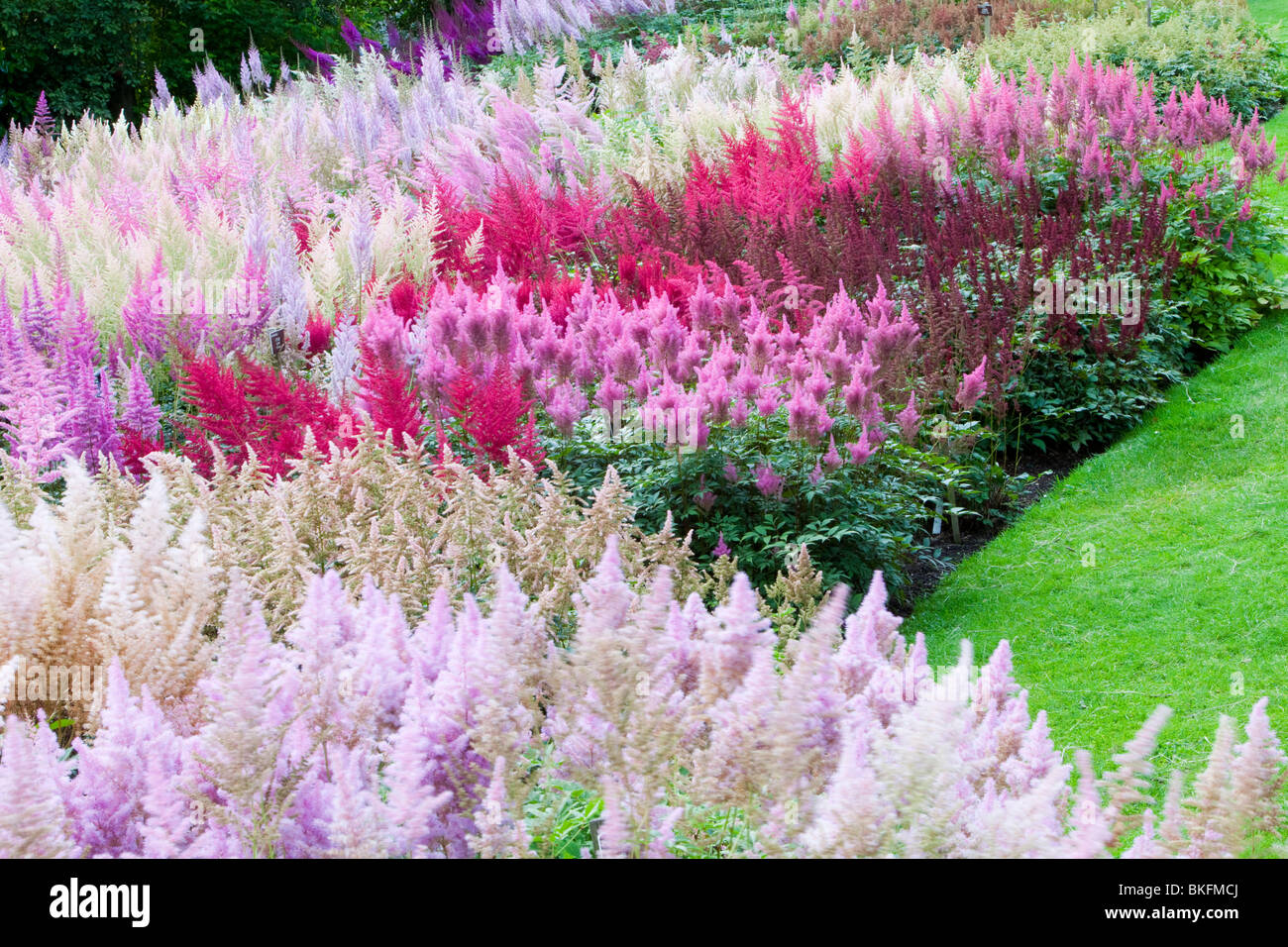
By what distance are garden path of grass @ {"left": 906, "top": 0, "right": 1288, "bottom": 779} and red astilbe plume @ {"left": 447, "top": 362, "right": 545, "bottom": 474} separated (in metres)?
1.66

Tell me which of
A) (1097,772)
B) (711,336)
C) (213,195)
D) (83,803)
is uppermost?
(213,195)

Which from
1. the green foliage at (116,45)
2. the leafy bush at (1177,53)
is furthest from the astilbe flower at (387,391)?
the green foliage at (116,45)

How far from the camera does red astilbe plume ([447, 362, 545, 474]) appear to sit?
421 cm

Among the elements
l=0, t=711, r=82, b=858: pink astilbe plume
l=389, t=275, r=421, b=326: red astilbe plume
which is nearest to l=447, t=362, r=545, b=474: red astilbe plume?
l=389, t=275, r=421, b=326: red astilbe plume

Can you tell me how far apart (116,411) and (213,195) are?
455 cm

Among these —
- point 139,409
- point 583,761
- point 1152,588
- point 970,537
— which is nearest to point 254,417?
point 139,409

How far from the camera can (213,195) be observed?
911 cm

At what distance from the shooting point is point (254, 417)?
14.8ft

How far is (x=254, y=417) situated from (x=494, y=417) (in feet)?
3.16

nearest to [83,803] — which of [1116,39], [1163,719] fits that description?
[1163,719]

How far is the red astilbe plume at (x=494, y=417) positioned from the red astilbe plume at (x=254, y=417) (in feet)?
1.40
